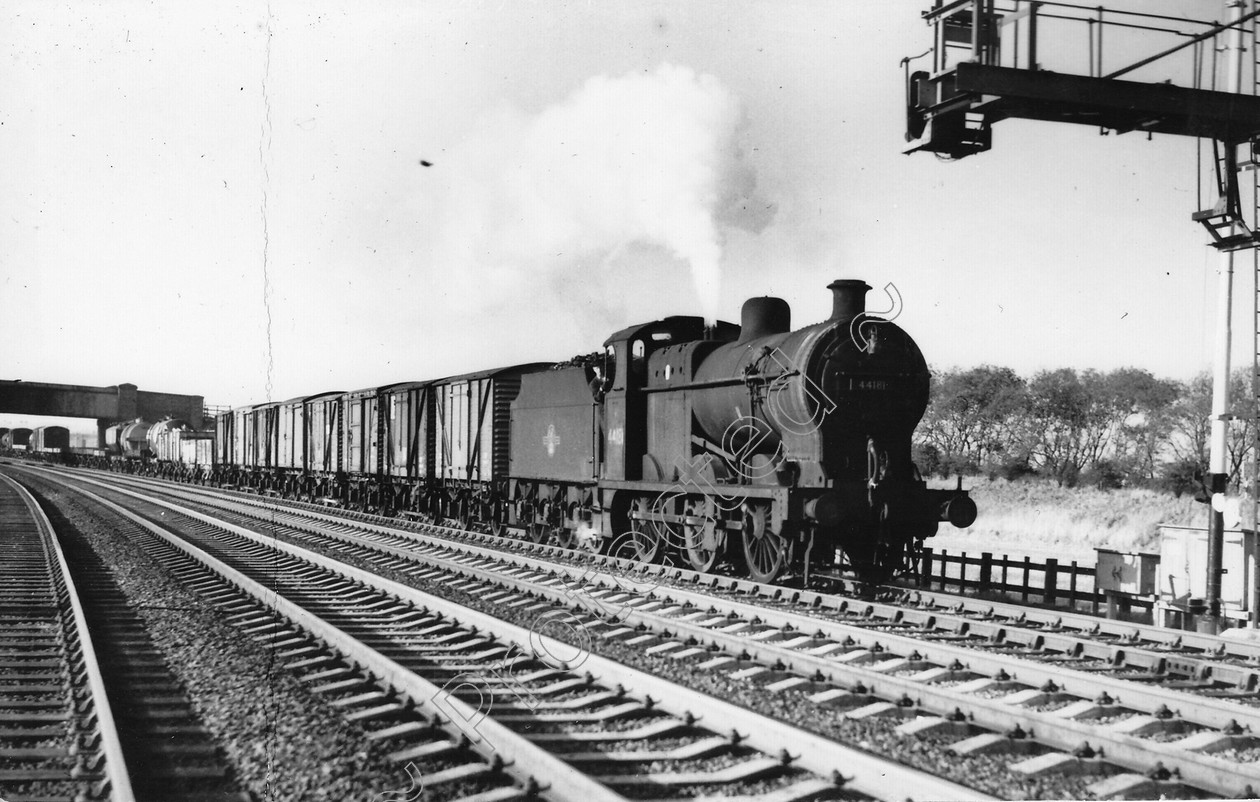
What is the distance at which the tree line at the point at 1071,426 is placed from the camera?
101 ft

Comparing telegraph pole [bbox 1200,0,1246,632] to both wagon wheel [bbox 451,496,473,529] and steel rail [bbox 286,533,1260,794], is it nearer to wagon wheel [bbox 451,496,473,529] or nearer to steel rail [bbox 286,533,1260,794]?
steel rail [bbox 286,533,1260,794]

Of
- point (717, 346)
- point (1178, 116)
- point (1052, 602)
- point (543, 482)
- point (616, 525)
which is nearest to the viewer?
point (1178, 116)

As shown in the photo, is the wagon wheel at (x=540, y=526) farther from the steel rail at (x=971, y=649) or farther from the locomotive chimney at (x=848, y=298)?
the locomotive chimney at (x=848, y=298)

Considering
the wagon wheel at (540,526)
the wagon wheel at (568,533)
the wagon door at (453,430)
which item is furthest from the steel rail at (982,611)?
the wagon door at (453,430)

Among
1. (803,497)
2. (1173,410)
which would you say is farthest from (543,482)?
(1173,410)

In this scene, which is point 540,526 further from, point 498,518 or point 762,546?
point 762,546

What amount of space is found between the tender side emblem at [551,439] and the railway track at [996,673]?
17.7 feet

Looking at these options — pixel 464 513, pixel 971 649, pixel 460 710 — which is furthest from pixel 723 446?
pixel 464 513

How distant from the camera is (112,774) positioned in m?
4.98

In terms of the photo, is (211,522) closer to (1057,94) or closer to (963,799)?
(1057,94)

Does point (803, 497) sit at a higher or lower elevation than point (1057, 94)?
lower

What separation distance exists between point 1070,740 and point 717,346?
351 inches

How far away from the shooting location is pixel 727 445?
12.9m

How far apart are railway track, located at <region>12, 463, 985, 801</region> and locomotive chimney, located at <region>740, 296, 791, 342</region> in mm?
4824
